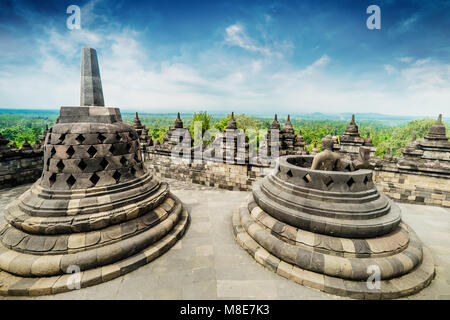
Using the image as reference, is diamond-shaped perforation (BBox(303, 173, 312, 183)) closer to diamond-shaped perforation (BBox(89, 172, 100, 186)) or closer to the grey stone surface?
diamond-shaped perforation (BBox(89, 172, 100, 186))

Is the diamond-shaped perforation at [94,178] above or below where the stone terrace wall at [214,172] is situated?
above

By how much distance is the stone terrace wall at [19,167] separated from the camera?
9039mm

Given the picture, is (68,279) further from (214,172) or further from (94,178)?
(214,172)

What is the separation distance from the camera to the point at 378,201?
4.53m

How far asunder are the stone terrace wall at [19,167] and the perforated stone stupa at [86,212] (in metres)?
Result: 6.46

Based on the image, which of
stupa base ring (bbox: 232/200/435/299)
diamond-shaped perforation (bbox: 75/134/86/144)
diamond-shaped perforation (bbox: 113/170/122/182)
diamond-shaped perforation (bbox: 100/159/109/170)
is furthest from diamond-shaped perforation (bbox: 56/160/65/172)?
stupa base ring (bbox: 232/200/435/299)

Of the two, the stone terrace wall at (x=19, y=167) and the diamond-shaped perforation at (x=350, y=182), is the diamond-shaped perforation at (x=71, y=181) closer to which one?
the diamond-shaped perforation at (x=350, y=182)

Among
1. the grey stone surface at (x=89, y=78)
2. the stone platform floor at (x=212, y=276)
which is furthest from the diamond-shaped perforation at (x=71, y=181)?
the stone platform floor at (x=212, y=276)

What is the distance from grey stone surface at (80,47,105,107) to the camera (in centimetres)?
521

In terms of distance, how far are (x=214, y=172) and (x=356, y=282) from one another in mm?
6846

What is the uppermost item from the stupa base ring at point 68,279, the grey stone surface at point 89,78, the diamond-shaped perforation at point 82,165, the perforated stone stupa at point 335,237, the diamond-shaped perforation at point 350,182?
the grey stone surface at point 89,78

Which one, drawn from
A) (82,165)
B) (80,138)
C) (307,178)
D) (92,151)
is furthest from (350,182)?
(80,138)

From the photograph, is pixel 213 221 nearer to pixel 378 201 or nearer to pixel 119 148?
pixel 119 148
